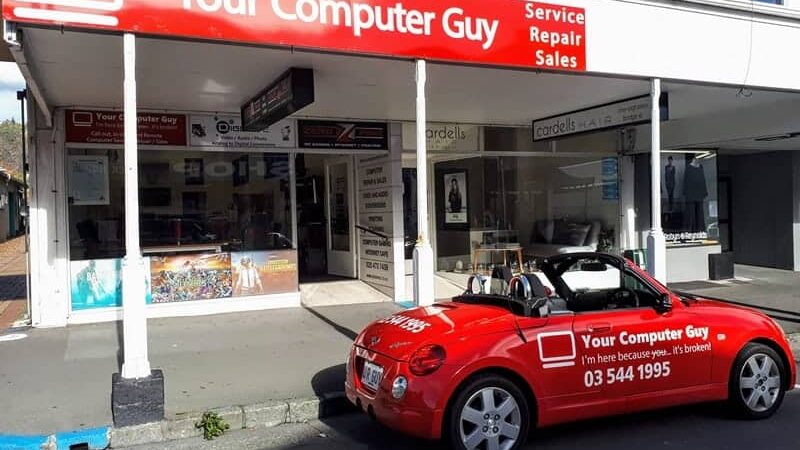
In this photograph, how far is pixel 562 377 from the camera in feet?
16.3

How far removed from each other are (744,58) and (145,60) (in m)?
7.75

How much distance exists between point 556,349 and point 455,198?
8.70m

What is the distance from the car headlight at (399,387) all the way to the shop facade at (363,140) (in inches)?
103

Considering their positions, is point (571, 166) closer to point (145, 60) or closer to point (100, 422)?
point (145, 60)

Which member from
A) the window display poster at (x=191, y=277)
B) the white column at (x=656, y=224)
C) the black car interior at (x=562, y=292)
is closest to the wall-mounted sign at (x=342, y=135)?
the window display poster at (x=191, y=277)

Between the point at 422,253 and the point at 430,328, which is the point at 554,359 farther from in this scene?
the point at 422,253

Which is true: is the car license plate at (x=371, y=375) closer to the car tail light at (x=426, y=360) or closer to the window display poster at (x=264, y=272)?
the car tail light at (x=426, y=360)

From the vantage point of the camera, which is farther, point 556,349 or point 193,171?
point 193,171

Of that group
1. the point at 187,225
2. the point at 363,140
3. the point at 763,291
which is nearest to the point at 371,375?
the point at 187,225

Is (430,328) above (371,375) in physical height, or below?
above

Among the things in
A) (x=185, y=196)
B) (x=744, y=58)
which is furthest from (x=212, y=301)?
(x=744, y=58)

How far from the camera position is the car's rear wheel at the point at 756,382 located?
18.3 feet

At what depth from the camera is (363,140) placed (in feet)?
38.3

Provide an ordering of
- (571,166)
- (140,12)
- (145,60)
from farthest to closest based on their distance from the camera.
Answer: (571,166), (145,60), (140,12)
